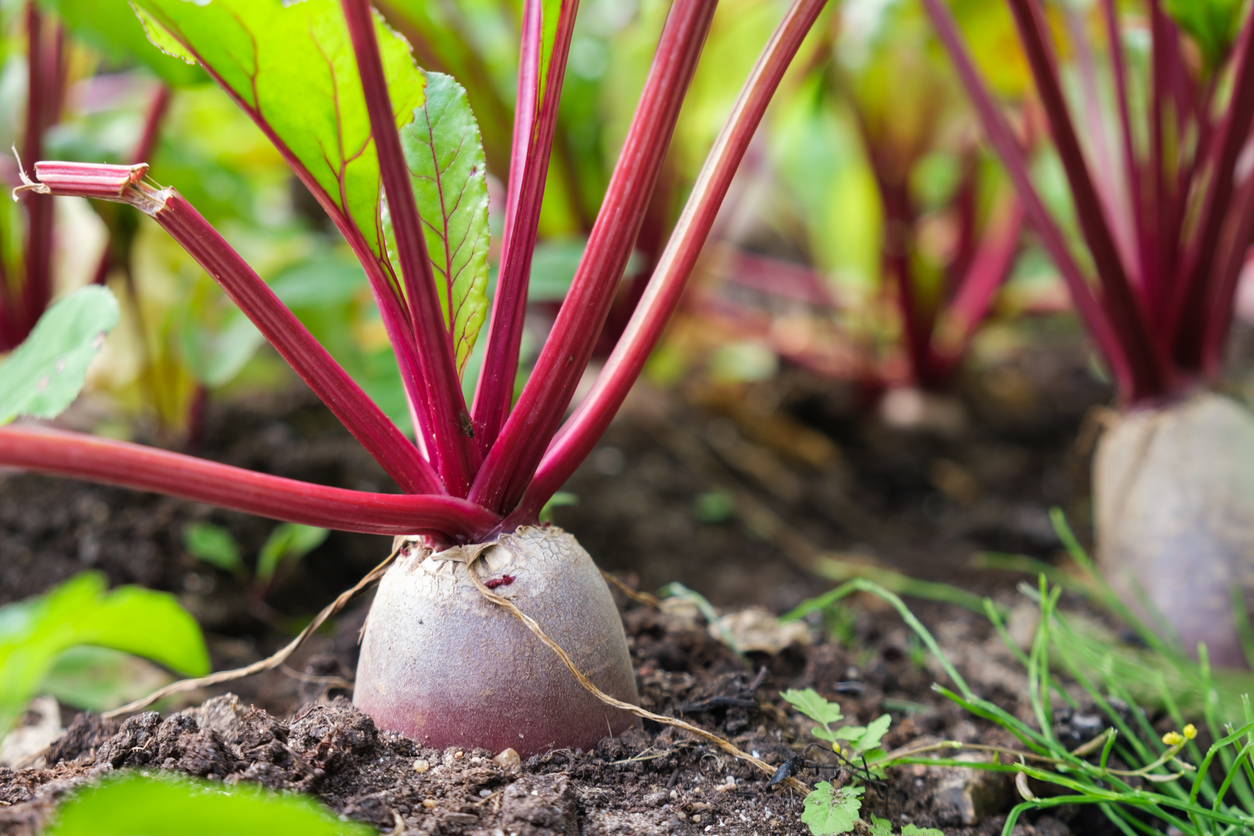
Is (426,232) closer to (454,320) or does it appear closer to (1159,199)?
(454,320)

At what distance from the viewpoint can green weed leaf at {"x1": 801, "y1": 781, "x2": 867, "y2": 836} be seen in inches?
21.4

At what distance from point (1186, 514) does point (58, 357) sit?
4.00ft

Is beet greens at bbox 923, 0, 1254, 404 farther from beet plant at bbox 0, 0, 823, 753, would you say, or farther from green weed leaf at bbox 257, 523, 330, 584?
green weed leaf at bbox 257, 523, 330, 584

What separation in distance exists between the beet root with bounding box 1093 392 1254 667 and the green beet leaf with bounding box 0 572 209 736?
3.32ft

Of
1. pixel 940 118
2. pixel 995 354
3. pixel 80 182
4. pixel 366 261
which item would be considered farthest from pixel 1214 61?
pixel 995 354

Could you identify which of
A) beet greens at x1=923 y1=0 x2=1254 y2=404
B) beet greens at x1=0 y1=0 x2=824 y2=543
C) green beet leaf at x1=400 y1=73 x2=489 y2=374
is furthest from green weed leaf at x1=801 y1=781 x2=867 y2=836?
beet greens at x1=923 y1=0 x2=1254 y2=404

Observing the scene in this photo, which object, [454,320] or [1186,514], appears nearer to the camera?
[454,320]

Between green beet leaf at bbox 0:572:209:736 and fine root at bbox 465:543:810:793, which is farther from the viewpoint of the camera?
fine root at bbox 465:543:810:793

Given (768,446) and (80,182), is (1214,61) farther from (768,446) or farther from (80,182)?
(80,182)

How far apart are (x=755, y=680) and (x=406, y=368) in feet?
1.29

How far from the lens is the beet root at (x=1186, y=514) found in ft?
3.38

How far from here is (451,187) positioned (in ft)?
2.06

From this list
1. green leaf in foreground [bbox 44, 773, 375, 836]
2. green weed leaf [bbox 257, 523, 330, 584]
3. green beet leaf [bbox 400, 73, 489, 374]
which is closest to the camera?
green leaf in foreground [bbox 44, 773, 375, 836]

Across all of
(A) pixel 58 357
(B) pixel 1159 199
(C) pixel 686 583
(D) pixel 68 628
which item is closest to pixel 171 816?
(D) pixel 68 628
